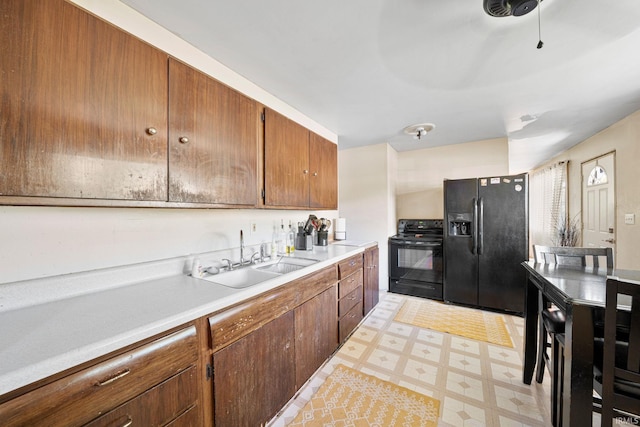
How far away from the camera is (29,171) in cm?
85

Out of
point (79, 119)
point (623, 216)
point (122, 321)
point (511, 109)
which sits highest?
point (511, 109)

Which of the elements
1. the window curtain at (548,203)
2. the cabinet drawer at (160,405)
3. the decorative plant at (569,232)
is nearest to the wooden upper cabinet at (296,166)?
the cabinet drawer at (160,405)

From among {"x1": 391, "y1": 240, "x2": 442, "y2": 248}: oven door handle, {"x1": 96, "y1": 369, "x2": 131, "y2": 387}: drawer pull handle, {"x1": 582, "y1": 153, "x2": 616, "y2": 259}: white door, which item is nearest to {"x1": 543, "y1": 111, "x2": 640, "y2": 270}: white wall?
{"x1": 582, "y1": 153, "x2": 616, "y2": 259}: white door

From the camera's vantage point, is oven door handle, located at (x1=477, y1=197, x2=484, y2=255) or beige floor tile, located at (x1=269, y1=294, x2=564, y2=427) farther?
oven door handle, located at (x1=477, y1=197, x2=484, y2=255)

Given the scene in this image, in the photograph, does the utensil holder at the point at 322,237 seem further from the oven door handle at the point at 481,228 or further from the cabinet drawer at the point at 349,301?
the oven door handle at the point at 481,228

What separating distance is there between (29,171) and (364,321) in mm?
2878

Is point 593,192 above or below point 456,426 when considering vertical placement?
above

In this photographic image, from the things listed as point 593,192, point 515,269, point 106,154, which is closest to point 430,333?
point 515,269

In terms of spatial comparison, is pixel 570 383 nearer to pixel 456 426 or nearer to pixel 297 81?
pixel 456 426

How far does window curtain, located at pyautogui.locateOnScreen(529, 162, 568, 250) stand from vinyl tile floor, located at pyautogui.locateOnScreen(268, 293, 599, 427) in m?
3.46

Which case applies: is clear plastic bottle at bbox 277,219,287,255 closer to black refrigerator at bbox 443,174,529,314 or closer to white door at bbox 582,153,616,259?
black refrigerator at bbox 443,174,529,314

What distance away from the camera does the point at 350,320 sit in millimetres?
2396

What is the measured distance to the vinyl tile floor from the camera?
1.51 meters

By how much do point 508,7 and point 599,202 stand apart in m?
4.05
